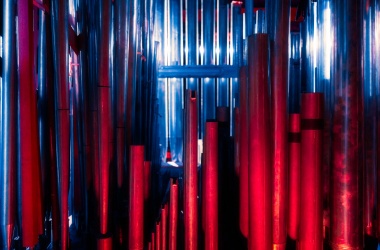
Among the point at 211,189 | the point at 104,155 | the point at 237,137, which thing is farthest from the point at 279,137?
the point at 104,155

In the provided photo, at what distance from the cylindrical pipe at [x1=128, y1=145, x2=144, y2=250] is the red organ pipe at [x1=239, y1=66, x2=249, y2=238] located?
1.51 ft

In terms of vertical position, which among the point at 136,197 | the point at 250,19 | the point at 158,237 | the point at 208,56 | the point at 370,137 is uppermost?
the point at 250,19

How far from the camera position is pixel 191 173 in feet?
4.56

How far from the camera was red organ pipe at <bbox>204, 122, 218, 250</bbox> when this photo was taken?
55.2 inches

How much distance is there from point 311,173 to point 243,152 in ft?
1.01

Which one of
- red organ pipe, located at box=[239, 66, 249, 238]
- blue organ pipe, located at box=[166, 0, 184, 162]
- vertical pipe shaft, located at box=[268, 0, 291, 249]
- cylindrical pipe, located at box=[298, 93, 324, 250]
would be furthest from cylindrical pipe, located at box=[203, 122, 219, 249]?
blue organ pipe, located at box=[166, 0, 184, 162]

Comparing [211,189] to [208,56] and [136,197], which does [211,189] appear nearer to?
[136,197]

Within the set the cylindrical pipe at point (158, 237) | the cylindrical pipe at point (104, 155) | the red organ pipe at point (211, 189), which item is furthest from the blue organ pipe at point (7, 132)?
the red organ pipe at point (211, 189)

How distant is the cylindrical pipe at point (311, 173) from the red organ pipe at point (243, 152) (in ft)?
0.80

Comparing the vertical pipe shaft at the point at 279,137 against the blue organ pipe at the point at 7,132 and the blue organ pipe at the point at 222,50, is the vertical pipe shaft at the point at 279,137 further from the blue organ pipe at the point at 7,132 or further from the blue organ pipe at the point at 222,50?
the blue organ pipe at the point at 222,50

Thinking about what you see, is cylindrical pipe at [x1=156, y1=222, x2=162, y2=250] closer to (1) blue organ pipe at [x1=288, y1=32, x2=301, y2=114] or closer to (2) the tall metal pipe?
(2) the tall metal pipe

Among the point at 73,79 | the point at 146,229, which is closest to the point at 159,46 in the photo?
the point at 73,79

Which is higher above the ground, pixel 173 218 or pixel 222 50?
pixel 222 50

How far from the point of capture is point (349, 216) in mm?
1354
